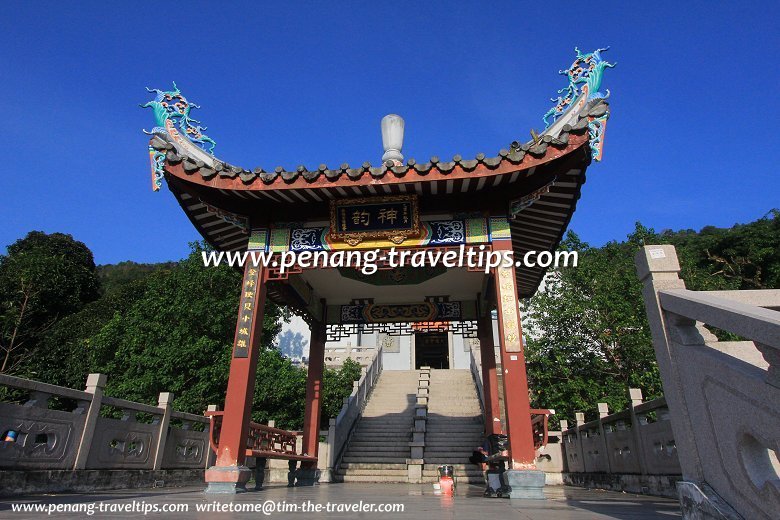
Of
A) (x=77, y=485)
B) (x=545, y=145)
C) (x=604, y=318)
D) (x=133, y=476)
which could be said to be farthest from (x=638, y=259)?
(x=604, y=318)

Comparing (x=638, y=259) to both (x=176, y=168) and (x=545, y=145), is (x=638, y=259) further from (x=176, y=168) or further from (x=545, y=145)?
(x=176, y=168)

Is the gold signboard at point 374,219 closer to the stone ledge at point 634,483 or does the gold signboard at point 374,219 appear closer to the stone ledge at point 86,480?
the stone ledge at point 634,483

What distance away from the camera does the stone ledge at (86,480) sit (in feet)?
20.1

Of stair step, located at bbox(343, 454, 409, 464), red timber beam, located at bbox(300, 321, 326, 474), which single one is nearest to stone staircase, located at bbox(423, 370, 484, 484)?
stair step, located at bbox(343, 454, 409, 464)

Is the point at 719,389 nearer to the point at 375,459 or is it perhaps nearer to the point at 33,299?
the point at 375,459

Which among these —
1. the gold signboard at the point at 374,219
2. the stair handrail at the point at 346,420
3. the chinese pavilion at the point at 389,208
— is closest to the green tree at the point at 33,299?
the stair handrail at the point at 346,420

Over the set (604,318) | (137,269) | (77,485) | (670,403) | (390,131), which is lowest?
(77,485)

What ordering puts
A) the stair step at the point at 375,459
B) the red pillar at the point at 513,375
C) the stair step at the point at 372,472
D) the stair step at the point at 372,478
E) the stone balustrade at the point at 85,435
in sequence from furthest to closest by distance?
the stair step at the point at 375,459
the stair step at the point at 372,472
the stair step at the point at 372,478
the red pillar at the point at 513,375
the stone balustrade at the point at 85,435

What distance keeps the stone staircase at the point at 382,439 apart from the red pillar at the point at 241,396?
6.07m

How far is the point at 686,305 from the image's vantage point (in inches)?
133

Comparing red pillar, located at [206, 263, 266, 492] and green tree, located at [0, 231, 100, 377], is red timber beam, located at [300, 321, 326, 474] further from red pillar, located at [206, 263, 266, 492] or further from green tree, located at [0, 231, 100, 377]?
green tree, located at [0, 231, 100, 377]

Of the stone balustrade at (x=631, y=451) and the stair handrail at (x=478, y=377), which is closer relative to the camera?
the stone balustrade at (x=631, y=451)

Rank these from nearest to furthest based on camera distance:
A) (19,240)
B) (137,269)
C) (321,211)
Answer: (321,211), (19,240), (137,269)

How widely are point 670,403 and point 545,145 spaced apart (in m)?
4.28
